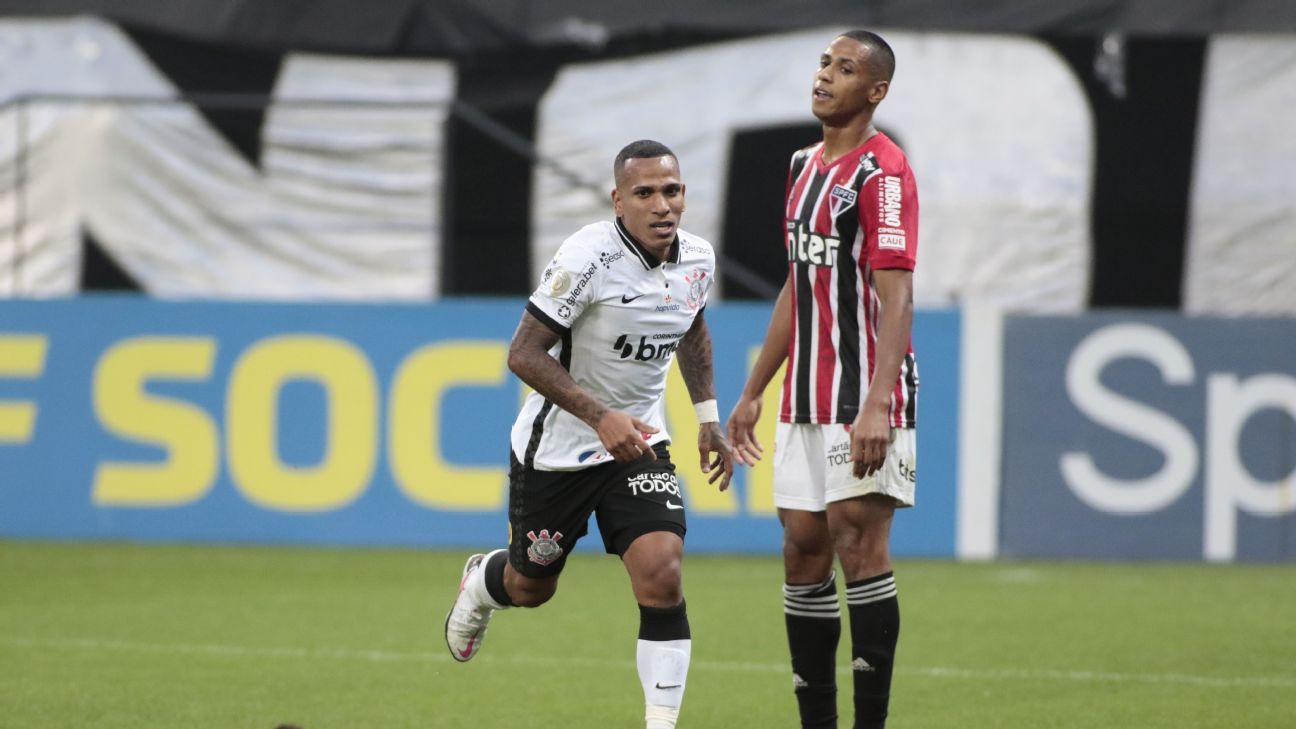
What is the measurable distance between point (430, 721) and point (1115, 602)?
16.0 feet

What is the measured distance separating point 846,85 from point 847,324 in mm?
727

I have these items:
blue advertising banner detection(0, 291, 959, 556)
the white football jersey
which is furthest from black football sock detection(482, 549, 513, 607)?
blue advertising banner detection(0, 291, 959, 556)

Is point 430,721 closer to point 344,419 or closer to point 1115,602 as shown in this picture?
point 1115,602

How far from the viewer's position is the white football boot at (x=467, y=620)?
6.69 metres

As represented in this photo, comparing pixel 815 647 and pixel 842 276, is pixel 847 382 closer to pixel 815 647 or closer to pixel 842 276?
pixel 842 276

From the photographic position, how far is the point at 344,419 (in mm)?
12547

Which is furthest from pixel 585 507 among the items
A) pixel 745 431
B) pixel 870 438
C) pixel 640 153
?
pixel 640 153

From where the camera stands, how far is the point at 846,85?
5.84 meters

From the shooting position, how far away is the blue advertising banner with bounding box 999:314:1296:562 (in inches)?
480

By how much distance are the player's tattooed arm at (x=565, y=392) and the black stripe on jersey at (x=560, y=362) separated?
0.07 feet

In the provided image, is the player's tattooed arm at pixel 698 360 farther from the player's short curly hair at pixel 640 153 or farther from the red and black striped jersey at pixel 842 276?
the player's short curly hair at pixel 640 153

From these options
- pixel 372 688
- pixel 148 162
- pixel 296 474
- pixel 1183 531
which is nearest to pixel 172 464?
pixel 296 474

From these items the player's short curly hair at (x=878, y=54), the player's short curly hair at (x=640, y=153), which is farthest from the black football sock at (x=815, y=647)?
the player's short curly hair at (x=878, y=54)

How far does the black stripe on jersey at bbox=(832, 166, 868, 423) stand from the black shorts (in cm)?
60
